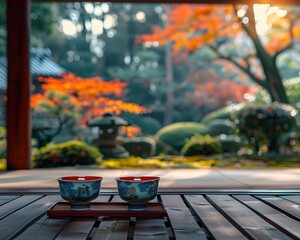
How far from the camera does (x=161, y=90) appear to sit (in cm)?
1480

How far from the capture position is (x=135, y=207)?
1.57 metres

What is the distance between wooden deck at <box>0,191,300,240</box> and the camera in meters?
1.35

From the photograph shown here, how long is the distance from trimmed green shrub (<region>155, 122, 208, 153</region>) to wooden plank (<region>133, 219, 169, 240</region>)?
911 centimetres

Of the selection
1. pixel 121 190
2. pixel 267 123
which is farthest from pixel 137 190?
pixel 267 123

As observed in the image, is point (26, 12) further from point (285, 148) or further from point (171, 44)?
point (171, 44)

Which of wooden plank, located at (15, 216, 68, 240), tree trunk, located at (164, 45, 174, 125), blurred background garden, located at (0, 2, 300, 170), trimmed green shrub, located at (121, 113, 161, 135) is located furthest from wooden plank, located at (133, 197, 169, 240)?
tree trunk, located at (164, 45, 174, 125)

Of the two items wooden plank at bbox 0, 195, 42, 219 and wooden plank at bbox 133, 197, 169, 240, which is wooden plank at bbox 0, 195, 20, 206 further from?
wooden plank at bbox 133, 197, 169, 240

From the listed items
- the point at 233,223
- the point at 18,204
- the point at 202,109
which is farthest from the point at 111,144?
the point at 202,109

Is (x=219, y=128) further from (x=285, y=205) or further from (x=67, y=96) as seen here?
→ (x=285, y=205)

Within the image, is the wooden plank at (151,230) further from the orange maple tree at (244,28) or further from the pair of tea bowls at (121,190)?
the orange maple tree at (244,28)

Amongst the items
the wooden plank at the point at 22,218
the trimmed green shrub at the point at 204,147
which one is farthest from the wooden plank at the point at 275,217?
the trimmed green shrub at the point at 204,147

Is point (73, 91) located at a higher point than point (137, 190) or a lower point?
higher

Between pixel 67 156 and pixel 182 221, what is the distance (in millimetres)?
4288

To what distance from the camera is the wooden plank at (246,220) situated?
4.46 ft
